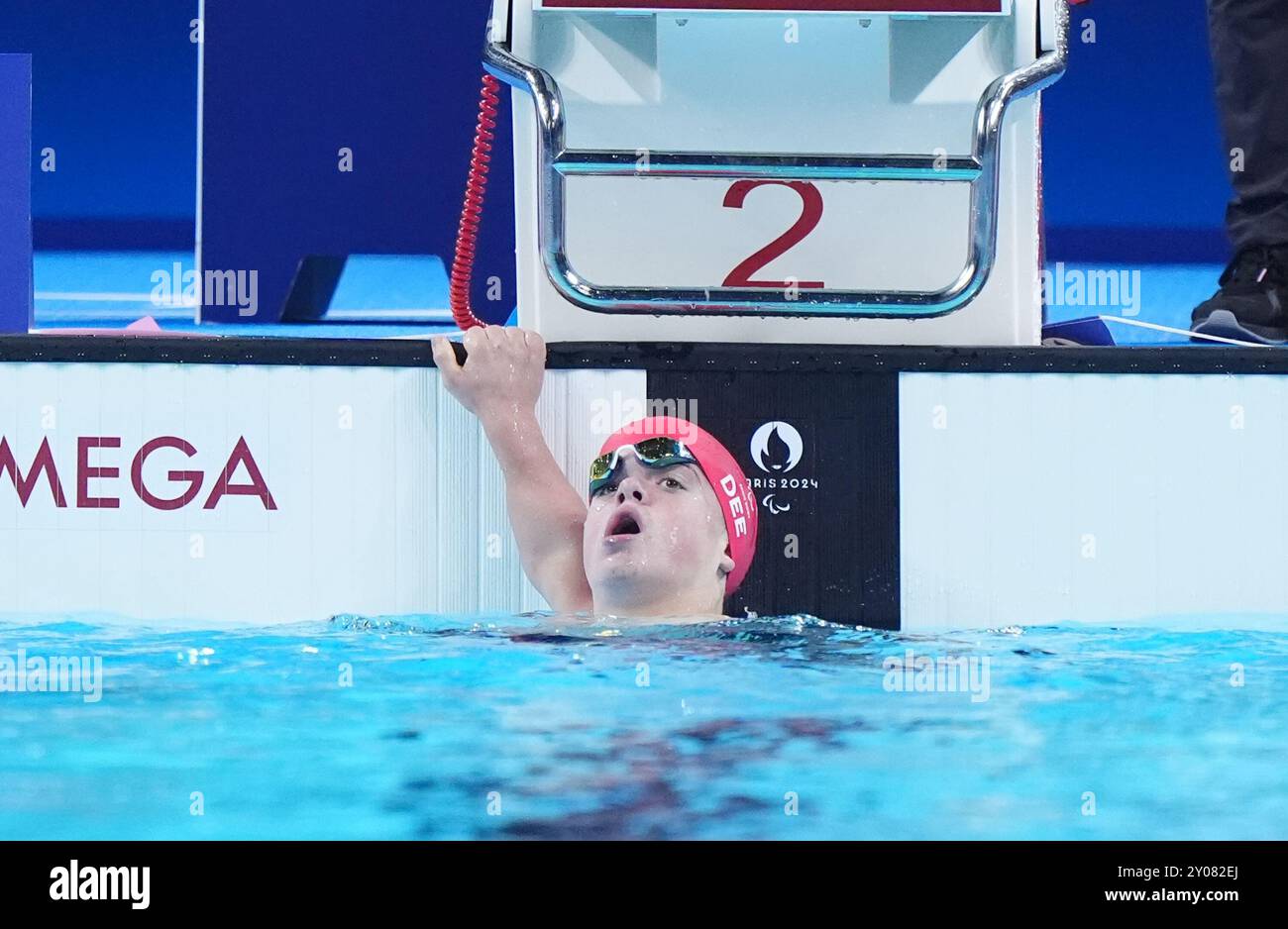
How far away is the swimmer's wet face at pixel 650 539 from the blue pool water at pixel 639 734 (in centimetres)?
6

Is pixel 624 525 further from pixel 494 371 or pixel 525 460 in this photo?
pixel 494 371

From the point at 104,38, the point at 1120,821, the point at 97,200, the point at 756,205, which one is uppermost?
the point at 104,38

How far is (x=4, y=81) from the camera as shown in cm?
270

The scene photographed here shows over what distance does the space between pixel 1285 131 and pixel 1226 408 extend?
684mm

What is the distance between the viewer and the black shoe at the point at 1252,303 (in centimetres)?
274

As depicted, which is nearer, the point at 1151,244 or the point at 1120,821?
the point at 1120,821

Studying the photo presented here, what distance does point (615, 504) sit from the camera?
2.31m

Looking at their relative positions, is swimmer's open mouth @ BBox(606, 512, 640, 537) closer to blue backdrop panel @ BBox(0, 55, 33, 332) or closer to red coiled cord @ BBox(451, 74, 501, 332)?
red coiled cord @ BBox(451, 74, 501, 332)

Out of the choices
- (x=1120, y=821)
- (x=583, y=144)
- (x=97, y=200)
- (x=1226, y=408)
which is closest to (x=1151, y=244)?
(x=1226, y=408)
